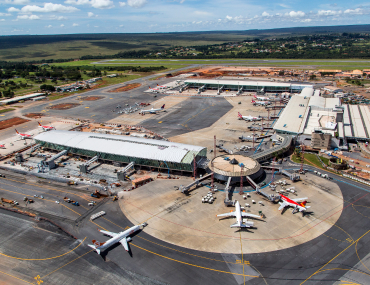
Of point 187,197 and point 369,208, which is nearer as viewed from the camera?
point 369,208

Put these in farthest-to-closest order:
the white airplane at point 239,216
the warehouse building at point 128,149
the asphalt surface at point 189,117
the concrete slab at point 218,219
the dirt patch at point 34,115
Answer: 1. the dirt patch at point 34,115
2. the asphalt surface at point 189,117
3. the warehouse building at point 128,149
4. the white airplane at point 239,216
5. the concrete slab at point 218,219

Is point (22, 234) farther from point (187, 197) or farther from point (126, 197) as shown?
point (187, 197)

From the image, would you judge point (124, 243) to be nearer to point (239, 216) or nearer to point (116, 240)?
point (116, 240)

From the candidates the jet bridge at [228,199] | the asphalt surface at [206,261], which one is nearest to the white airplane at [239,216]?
the jet bridge at [228,199]

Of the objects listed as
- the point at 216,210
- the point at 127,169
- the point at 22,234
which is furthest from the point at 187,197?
the point at 22,234

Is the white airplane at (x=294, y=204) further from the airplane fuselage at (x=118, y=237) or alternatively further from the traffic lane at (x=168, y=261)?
the airplane fuselage at (x=118, y=237)

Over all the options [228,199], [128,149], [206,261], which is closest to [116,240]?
[206,261]
